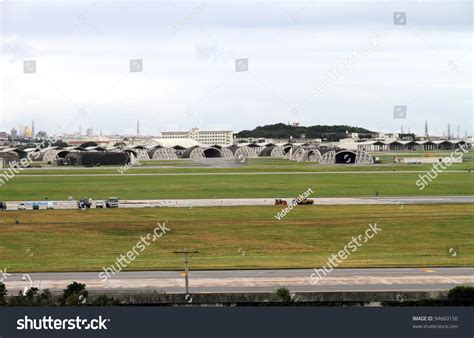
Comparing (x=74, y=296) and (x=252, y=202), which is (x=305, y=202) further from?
(x=74, y=296)

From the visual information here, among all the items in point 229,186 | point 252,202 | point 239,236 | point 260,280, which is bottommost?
point 260,280

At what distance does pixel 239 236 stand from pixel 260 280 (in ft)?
66.6

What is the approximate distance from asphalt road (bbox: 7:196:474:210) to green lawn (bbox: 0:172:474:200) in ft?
21.2

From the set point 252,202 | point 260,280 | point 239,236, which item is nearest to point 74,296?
point 260,280

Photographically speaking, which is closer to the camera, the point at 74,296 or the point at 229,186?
the point at 74,296

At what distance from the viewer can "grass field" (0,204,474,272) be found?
53.5 m

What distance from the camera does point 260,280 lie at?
4594 cm

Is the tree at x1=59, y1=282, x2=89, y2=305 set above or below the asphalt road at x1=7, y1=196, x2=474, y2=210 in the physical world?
below

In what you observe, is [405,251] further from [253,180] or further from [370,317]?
[253,180]

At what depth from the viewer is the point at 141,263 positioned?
173 feet

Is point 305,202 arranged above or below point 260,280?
above

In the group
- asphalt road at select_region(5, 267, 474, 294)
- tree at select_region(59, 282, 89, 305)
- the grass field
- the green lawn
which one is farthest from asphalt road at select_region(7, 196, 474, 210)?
tree at select_region(59, 282, 89, 305)

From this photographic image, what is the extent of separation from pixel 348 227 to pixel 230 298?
35.9 m

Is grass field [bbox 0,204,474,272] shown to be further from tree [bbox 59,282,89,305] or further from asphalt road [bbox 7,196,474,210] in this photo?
tree [bbox 59,282,89,305]
